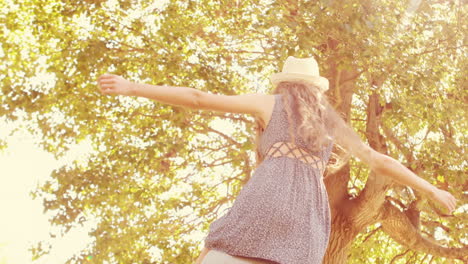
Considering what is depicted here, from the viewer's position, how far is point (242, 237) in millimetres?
3473

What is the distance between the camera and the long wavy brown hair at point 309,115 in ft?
12.2

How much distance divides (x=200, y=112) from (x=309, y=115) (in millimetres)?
7741

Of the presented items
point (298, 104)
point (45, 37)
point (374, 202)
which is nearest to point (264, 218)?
point (298, 104)

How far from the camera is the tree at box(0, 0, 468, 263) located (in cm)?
957

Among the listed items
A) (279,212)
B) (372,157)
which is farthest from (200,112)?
(279,212)

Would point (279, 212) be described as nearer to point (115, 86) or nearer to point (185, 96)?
point (185, 96)

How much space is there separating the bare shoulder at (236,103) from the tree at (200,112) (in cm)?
535

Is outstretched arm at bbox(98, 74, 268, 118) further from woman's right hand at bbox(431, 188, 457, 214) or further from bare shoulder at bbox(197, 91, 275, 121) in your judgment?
woman's right hand at bbox(431, 188, 457, 214)

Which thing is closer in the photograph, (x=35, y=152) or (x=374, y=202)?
(x=374, y=202)

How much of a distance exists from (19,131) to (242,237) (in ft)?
33.5

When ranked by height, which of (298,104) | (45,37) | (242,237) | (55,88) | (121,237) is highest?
(45,37)

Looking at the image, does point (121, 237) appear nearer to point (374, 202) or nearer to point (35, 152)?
point (35, 152)

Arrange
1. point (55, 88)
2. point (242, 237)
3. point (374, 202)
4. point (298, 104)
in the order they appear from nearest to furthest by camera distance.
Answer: point (242, 237) < point (298, 104) < point (374, 202) < point (55, 88)

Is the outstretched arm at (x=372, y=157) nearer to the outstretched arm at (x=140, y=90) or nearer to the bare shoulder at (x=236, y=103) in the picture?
the bare shoulder at (x=236, y=103)
